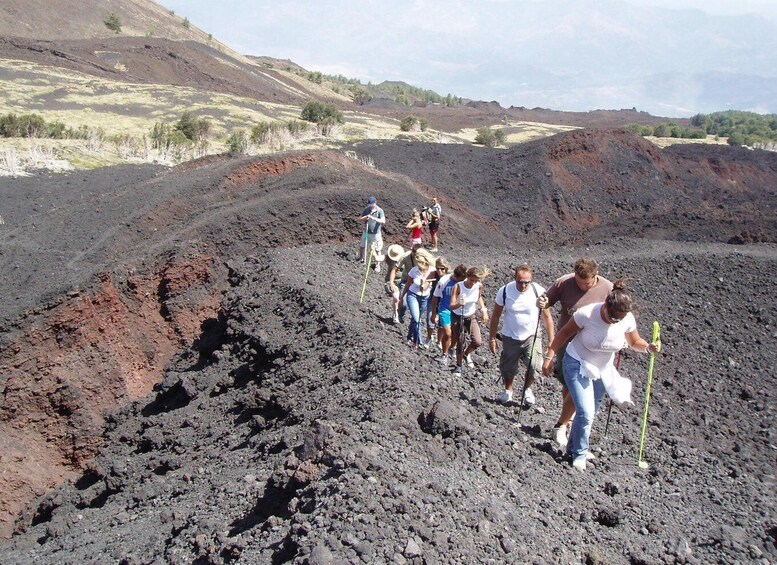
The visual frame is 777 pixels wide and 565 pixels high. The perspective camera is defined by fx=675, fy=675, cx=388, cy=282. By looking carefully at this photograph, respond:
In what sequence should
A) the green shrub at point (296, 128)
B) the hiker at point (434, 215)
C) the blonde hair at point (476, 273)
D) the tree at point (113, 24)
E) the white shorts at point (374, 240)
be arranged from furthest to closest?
the tree at point (113, 24) → the green shrub at point (296, 128) → the hiker at point (434, 215) → the white shorts at point (374, 240) → the blonde hair at point (476, 273)

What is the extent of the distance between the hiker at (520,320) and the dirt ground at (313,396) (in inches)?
22.6

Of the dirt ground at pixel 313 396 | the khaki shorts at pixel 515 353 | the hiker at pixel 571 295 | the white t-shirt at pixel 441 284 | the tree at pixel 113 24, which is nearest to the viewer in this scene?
the dirt ground at pixel 313 396

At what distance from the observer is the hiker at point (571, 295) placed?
5715mm

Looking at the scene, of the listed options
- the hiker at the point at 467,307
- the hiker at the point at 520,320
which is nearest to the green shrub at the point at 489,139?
the hiker at the point at 467,307

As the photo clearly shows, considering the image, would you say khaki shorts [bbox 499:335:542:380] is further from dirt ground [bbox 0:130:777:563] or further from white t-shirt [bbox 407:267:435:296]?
white t-shirt [bbox 407:267:435:296]

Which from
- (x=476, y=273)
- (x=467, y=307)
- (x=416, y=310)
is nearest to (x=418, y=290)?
(x=416, y=310)

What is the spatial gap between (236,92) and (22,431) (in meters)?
45.4

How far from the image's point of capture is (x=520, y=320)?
6.46 metres

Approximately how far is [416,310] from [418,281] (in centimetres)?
Result: 35

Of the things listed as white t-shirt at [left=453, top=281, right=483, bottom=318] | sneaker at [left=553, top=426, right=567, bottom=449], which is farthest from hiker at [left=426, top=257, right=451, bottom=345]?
sneaker at [left=553, top=426, right=567, bottom=449]

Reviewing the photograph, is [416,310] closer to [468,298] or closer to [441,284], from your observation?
[441,284]

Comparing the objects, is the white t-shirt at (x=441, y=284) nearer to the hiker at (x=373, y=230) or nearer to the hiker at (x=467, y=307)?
the hiker at (x=467, y=307)

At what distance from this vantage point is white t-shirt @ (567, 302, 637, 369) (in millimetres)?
5328

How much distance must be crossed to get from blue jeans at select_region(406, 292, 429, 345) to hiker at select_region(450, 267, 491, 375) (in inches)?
26.1
